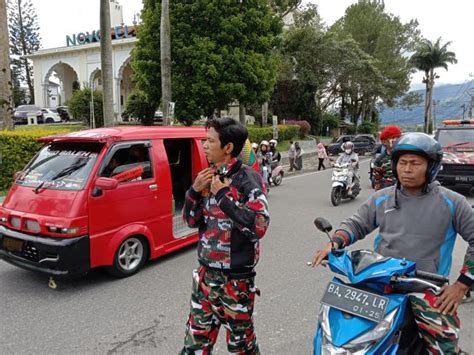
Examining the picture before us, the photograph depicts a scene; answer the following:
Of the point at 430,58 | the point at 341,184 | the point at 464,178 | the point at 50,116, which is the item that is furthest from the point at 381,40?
the point at 341,184

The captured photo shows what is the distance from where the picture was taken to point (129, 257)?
5.00 metres

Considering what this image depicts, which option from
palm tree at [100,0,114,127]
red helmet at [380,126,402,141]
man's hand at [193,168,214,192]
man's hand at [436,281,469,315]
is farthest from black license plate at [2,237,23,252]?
palm tree at [100,0,114,127]

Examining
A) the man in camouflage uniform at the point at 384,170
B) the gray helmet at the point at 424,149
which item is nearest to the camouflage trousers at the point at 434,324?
the gray helmet at the point at 424,149

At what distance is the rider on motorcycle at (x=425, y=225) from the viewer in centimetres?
214

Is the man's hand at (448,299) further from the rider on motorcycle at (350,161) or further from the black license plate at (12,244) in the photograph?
the rider on motorcycle at (350,161)

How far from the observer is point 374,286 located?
2.10m

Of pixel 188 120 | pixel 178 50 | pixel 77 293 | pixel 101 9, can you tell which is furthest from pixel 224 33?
pixel 77 293

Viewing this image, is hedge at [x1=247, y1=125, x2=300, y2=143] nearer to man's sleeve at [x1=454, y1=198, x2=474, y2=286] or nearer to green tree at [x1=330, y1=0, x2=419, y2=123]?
green tree at [x1=330, y1=0, x2=419, y2=123]

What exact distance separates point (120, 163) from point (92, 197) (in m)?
0.63

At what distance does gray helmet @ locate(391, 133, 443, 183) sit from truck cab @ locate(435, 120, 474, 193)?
8198 millimetres

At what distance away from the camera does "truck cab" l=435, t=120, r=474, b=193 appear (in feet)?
32.8

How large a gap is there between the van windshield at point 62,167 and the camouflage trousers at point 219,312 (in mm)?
2471

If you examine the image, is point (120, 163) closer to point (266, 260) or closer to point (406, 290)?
point (266, 260)

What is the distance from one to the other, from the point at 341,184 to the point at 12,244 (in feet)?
23.7
